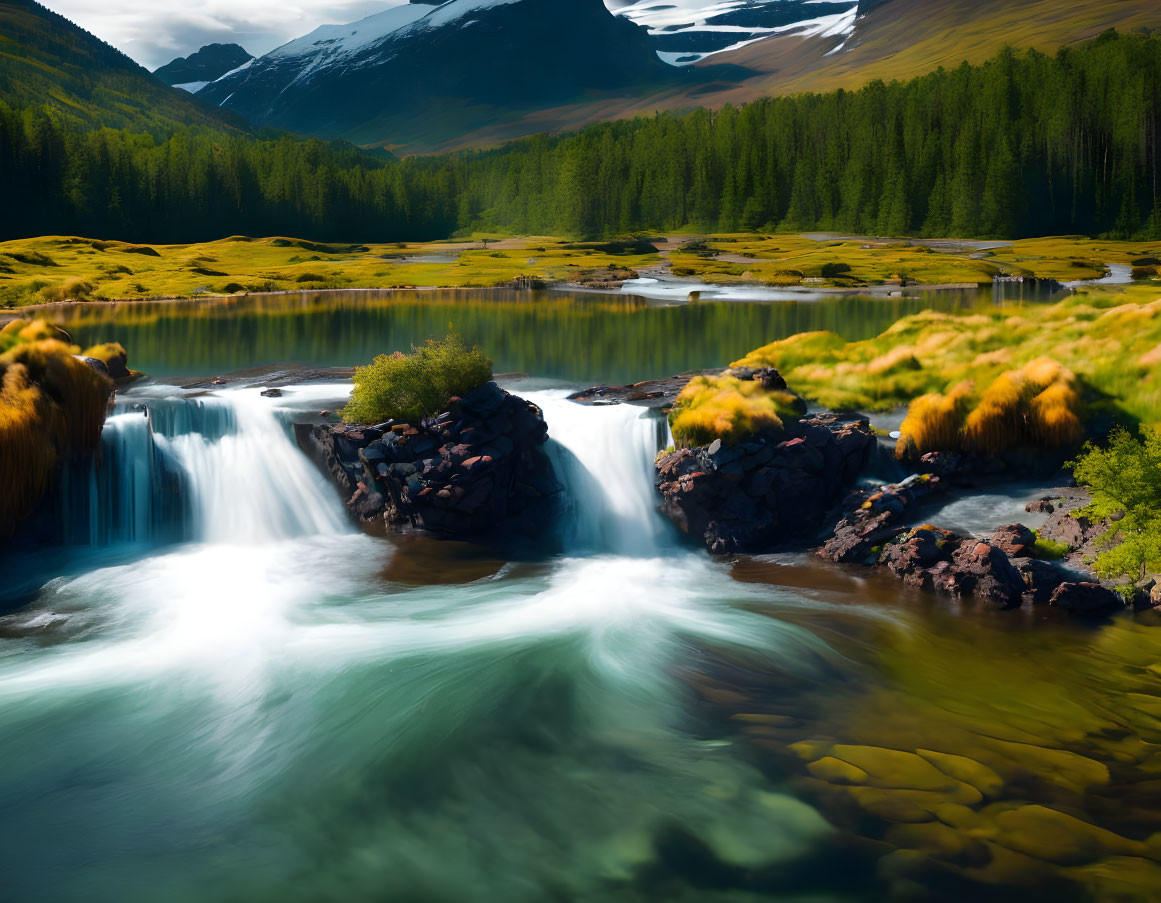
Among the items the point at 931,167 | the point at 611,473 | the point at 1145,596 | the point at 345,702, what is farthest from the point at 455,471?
the point at 931,167

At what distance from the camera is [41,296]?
92375 mm

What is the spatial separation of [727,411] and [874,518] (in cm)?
577

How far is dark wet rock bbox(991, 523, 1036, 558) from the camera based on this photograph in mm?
23359

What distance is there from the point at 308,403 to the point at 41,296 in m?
73.4

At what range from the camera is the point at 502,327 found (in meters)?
67.7

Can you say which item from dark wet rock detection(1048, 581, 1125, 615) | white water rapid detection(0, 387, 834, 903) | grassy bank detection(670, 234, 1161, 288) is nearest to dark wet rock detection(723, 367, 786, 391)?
white water rapid detection(0, 387, 834, 903)

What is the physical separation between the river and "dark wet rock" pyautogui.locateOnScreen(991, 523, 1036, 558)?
1.35 metres

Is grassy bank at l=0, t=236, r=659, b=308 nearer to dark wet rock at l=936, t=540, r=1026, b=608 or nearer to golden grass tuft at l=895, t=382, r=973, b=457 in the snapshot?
golden grass tuft at l=895, t=382, r=973, b=457

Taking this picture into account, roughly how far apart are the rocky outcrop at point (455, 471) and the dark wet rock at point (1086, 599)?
14.8 m

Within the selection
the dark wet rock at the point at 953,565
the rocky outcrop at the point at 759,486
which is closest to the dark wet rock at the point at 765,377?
the rocky outcrop at the point at 759,486

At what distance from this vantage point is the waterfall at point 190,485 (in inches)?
1094

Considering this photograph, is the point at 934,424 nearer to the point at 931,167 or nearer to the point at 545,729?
the point at 545,729

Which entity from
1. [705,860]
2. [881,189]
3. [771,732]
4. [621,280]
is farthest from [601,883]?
[881,189]

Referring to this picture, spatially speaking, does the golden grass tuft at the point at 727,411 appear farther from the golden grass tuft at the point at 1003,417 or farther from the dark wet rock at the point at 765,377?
the golden grass tuft at the point at 1003,417
